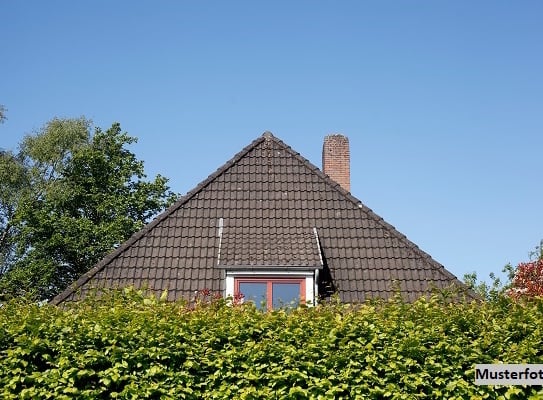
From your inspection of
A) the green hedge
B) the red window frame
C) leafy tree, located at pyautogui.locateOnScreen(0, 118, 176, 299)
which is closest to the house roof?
the red window frame

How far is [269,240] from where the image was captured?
16969 millimetres

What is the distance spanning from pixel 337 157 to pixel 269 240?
191 inches

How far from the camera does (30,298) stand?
11.2 m

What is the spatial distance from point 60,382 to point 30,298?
188cm

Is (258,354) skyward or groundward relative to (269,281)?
Answer: groundward

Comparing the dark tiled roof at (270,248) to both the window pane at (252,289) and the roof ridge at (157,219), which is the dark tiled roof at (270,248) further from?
the roof ridge at (157,219)

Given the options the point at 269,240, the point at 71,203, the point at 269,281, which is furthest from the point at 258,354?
the point at 71,203

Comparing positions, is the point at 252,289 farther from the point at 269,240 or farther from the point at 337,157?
the point at 337,157

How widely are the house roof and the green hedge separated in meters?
5.55

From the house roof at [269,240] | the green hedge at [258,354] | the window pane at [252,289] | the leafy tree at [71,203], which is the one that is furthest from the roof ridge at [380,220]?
the leafy tree at [71,203]

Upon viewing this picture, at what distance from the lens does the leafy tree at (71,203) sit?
119 ft

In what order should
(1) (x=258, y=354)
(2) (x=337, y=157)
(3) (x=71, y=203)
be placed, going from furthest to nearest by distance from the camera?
(3) (x=71, y=203) < (2) (x=337, y=157) < (1) (x=258, y=354)

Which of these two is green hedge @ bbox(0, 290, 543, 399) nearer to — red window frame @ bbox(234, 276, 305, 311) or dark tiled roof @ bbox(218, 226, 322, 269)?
dark tiled roof @ bbox(218, 226, 322, 269)

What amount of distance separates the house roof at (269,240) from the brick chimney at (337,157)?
6.72 ft
